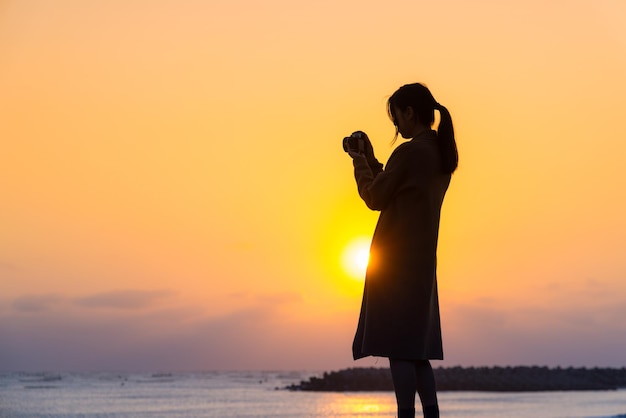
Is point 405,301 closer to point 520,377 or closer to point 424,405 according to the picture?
point 424,405

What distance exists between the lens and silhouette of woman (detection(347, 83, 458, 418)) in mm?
4054

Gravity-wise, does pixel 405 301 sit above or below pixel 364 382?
below

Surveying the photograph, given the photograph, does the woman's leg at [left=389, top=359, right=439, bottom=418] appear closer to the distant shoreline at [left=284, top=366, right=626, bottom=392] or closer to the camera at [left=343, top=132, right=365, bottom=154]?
the camera at [left=343, top=132, right=365, bottom=154]

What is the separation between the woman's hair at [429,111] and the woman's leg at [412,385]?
79 cm

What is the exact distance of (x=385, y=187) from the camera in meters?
4.10

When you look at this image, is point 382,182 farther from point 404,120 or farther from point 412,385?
point 412,385

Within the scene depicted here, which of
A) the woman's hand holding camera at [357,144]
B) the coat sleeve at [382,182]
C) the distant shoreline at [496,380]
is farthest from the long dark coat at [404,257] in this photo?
the distant shoreline at [496,380]

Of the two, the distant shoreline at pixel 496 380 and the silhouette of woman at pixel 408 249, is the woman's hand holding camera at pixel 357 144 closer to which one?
the silhouette of woman at pixel 408 249

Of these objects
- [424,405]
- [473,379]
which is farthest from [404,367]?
[473,379]

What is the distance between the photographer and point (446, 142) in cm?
418

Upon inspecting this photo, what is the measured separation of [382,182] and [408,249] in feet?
0.92

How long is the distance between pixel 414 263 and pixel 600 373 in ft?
123

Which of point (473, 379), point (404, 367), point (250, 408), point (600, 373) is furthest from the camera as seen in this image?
point (600, 373)

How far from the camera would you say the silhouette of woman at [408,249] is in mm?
4054
